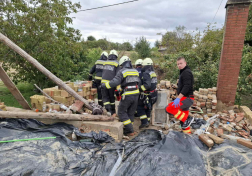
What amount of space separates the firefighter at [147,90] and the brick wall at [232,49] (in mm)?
2477

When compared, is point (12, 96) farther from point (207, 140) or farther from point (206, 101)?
point (207, 140)

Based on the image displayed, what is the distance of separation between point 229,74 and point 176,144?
3924mm

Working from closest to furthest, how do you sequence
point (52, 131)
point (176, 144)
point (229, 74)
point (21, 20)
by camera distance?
point (176, 144)
point (52, 131)
point (229, 74)
point (21, 20)

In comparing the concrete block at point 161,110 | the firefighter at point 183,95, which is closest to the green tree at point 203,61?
the concrete block at point 161,110

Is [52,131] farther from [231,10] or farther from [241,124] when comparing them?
[231,10]

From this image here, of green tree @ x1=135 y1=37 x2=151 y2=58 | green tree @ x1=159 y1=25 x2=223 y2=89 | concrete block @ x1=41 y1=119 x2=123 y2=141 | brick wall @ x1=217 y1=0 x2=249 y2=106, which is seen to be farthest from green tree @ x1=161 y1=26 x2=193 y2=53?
concrete block @ x1=41 y1=119 x2=123 y2=141

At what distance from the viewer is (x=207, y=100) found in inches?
234

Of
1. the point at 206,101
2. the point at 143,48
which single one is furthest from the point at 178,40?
the point at 206,101

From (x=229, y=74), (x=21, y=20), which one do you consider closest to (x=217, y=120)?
(x=229, y=74)

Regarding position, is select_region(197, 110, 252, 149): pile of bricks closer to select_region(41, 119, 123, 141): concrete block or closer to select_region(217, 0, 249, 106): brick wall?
select_region(217, 0, 249, 106): brick wall

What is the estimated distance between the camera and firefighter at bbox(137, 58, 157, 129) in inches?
194

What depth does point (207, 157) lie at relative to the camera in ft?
9.03

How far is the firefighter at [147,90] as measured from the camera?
16.1 feet

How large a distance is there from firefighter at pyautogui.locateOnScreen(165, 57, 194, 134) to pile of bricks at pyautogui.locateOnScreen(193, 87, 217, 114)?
69.6 inches
